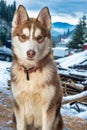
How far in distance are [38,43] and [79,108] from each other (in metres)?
5.01

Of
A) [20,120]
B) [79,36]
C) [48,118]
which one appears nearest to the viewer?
[48,118]

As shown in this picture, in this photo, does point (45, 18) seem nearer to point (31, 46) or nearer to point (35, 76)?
point (31, 46)

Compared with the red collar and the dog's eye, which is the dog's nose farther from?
the red collar

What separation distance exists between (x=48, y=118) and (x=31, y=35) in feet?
4.22

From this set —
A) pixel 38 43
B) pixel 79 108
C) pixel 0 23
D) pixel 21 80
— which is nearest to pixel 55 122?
pixel 21 80

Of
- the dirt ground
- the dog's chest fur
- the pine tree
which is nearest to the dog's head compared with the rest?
the dog's chest fur

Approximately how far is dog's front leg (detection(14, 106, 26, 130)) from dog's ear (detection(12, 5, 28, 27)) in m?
1.30

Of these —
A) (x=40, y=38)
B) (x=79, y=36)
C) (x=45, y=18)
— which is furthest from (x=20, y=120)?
(x=79, y=36)

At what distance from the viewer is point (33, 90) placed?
18.0 feet

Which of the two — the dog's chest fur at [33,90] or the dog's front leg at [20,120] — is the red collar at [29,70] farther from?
the dog's front leg at [20,120]

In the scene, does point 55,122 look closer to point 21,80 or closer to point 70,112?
point 21,80

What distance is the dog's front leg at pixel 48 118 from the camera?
557cm

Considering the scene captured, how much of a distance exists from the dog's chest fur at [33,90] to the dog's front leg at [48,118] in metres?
0.07

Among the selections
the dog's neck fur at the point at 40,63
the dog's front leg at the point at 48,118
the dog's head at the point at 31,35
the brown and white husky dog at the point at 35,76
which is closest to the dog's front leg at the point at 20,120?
the brown and white husky dog at the point at 35,76
